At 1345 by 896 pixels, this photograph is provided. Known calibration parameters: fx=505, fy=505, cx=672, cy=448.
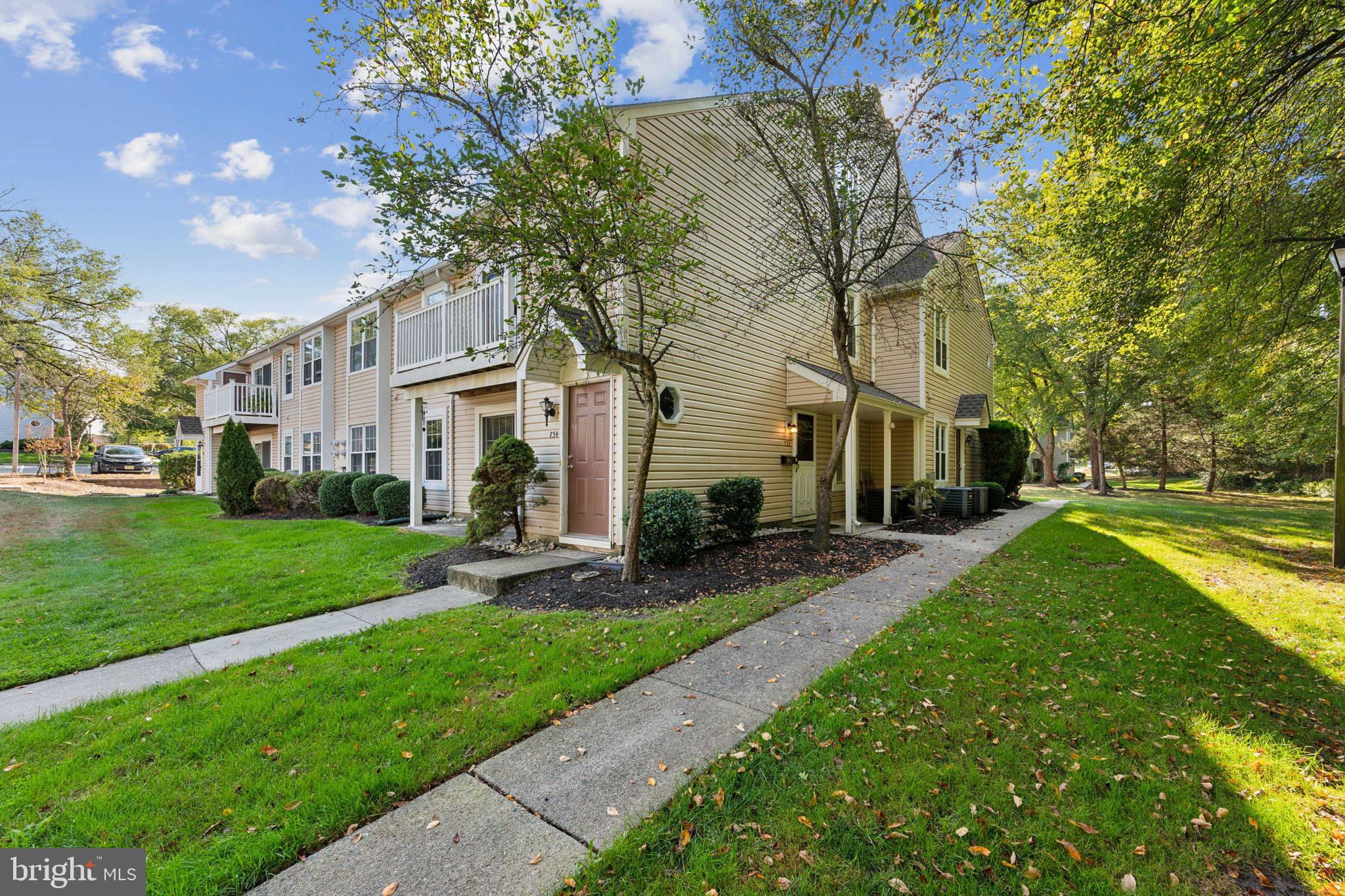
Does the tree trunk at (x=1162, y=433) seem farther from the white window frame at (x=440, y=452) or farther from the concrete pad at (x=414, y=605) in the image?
the concrete pad at (x=414, y=605)

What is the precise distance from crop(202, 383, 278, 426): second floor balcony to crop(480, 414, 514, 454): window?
1328 cm

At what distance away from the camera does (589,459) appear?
25.6 ft

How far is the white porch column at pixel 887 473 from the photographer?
1088 centimetres

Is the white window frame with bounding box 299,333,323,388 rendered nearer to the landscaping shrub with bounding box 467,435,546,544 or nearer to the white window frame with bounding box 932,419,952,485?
the landscaping shrub with bounding box 467,435,546,544

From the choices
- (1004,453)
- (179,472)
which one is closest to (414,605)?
(1004,453)

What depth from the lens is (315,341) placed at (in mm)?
16141

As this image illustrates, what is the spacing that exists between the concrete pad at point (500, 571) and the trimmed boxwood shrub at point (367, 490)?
6.41 m

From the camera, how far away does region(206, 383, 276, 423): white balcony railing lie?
17.9 m

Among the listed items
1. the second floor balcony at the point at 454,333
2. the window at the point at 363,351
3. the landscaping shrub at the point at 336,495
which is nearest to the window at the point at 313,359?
the window at the point at 363,351

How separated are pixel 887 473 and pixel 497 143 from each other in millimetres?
9573

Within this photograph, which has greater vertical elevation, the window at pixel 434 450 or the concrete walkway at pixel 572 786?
the window at pixel 434 450

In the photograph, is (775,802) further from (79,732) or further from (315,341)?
(315,341)

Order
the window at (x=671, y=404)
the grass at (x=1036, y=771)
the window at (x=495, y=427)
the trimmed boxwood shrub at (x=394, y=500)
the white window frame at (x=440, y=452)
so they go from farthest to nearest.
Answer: the white window frame at (x=440, y=452)
the trimmed boxwood shrub at (x=394, y=500)
the window at (x=495, y=427)
the window at (x=671, y=404)
the grass at (x=1036, y=771)

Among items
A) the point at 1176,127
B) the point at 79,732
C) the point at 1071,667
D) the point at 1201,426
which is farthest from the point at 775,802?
the point at 1201,426
